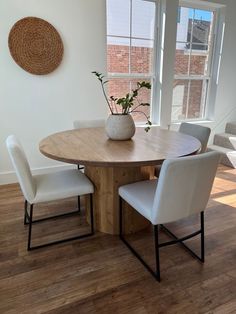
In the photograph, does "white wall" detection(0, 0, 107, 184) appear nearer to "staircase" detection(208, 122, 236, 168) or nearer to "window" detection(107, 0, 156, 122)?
"window" detection(107, 0, 156, 122)

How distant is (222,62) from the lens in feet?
13.5

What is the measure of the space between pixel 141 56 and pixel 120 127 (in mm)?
2082

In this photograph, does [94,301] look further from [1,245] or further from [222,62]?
[222,62]

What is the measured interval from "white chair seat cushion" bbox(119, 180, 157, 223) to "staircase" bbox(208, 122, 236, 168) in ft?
7.84

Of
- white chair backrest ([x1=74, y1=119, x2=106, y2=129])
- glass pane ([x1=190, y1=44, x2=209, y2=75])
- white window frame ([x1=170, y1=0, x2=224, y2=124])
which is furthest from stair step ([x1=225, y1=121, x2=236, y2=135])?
white chair backrest ([x1=74, y1=119, x2=106, y2=129])

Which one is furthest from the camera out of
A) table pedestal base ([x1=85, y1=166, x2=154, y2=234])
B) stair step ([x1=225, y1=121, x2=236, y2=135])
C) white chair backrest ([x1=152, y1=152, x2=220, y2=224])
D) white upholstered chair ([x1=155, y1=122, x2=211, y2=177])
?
stair step ([x1=225, y1=121, x2=236, y2=135])

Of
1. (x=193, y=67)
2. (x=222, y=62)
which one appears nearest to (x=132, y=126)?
(x=193, y=67)

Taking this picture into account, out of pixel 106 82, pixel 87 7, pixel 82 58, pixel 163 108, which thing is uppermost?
pixel 87 7

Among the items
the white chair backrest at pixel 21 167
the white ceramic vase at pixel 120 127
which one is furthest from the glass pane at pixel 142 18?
the white chair backrest at pixel 21 167

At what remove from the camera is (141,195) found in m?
1.67

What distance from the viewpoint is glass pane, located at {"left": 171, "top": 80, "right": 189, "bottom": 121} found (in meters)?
4.01

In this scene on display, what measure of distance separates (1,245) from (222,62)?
4.18 m

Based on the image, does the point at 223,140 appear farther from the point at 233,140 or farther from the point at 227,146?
the point at 233,140

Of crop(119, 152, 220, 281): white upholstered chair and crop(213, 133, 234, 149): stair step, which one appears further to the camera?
crop(213, 133, 234, 149): stair step
